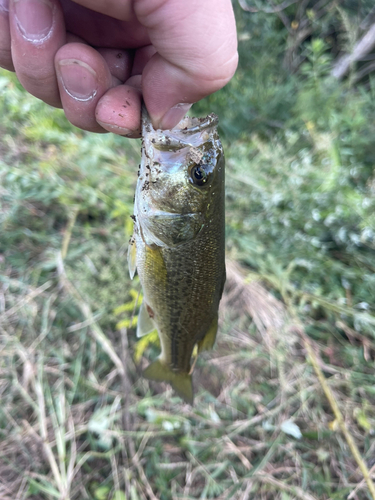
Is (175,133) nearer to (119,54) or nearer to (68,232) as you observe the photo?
(119,54)

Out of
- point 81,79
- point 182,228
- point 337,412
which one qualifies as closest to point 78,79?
point 81,79

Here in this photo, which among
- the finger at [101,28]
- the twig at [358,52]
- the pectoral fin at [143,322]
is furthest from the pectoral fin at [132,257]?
the twig at [358,52]

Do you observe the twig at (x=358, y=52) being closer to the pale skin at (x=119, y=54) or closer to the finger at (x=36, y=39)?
the pale skin at (x=119, y=54)

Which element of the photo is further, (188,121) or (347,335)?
(347,335)

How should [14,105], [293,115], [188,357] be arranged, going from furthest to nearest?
1. [293,115]
2. [14,105]
3. [188,357]

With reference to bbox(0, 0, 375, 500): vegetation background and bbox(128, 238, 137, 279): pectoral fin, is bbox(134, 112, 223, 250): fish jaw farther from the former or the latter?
bbox(0, 0, 375, 500): vegetation background

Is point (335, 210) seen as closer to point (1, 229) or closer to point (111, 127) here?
point (111, 127)

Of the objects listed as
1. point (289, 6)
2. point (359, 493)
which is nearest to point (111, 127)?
point (359, 493)

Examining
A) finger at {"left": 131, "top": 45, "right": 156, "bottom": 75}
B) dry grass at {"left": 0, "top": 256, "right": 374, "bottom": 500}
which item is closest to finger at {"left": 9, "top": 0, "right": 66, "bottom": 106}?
finger at {"left": 131, "top": 45, "right": 156, "bottom": 75}

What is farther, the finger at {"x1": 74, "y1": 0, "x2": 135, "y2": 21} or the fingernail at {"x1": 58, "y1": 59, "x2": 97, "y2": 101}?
the fingernail at {"x1": 58, "y1": 59, "x2": 97, "y2": 101}
